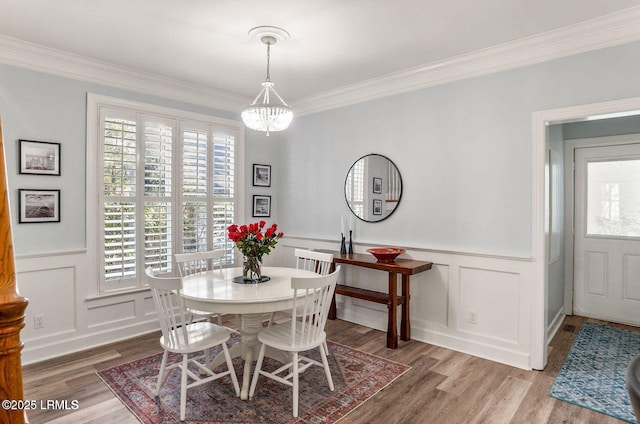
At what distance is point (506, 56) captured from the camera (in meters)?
3.25

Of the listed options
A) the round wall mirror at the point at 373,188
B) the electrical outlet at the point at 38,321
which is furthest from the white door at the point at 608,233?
the electrical outlet at the point at 38,321

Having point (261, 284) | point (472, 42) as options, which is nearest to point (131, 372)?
point (261, 284)

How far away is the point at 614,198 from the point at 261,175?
4.37 m

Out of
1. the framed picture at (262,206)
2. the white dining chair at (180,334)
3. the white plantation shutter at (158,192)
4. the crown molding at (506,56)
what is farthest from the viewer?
the framed picture at (262,206)

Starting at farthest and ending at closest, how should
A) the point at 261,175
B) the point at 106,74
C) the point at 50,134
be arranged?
the point at 261,175 → the point at 106,74 → the point at 50,134

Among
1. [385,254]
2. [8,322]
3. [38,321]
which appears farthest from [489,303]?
[38,321]

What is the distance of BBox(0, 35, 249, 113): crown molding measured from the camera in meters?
3.18

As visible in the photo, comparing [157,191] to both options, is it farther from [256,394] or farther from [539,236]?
[539,236]

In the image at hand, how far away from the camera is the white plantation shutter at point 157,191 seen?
12.2 feet

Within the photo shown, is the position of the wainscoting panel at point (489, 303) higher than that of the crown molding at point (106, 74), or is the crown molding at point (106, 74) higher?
the crown molding at point (106, 74)

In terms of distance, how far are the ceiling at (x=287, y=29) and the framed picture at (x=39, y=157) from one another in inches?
34.5

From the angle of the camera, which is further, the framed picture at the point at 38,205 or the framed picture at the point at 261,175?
the framed picture at the point at 261,175

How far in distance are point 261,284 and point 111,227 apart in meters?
1.85

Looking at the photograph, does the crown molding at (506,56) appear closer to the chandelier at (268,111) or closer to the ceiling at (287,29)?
the ceiling at (287,29)
